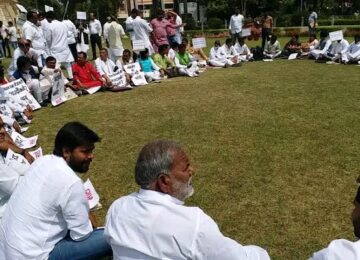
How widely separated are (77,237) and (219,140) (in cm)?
396

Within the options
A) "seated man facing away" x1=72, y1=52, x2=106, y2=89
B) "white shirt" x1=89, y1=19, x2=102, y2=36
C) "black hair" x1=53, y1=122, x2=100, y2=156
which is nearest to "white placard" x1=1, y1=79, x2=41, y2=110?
"seated man facing away" x1=72, y1=52, x2=106, y2=89

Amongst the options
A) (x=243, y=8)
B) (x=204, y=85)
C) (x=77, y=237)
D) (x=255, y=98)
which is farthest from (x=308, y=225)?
(x=243, y=8)

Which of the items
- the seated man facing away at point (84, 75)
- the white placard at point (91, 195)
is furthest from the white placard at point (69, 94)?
the white placard at point (91, 195)

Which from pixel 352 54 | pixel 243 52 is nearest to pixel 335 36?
pixel 352 54

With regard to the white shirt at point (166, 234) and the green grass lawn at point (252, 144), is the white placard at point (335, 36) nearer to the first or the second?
the green grass lawn at point (252, 144)

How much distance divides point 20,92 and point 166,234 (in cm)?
797

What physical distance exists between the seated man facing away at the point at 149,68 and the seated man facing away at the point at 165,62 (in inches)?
8.0

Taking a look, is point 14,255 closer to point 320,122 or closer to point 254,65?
point 320,122

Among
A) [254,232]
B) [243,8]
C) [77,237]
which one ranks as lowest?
[254,232]

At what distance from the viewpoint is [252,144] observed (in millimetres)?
6621

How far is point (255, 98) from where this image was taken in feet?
31.3

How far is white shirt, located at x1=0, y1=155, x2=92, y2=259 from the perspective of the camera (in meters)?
3.00

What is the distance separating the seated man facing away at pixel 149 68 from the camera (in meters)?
12.4

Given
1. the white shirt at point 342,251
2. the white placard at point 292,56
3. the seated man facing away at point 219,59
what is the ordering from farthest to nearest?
the white placard at point 292,56
the seated man facing away at point 219,59
the white shirt at point 342,251
